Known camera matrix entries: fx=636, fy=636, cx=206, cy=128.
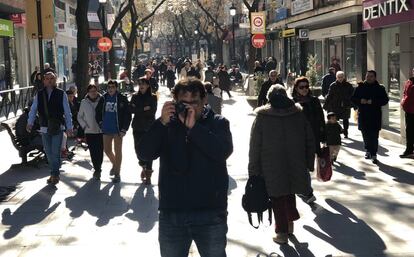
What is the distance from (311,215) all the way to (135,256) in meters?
2.40

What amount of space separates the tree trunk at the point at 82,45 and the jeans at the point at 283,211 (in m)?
11.7

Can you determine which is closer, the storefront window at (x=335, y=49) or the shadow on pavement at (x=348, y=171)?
the shadow on pavement at (x=348, y=171)

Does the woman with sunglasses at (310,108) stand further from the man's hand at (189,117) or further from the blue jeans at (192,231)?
the man's hand at (189,117)

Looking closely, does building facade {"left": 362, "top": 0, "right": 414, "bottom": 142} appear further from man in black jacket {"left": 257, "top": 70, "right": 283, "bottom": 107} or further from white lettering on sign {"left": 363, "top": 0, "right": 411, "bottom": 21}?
man in black jacket {"left": 257, "top": 70, "right": 283, "bottom": 107}

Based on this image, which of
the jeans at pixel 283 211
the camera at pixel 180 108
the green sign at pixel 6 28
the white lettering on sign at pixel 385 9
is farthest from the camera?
the green sign at pixel 6 28

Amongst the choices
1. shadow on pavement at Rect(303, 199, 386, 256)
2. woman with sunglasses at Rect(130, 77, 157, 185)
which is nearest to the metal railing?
woman with sunglasses at Rect(130, 77, 157, 185)

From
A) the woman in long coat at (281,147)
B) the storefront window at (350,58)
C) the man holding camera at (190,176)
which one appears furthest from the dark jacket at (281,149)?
the storefront window at (350,58)

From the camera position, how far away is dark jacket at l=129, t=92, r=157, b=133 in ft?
31.7

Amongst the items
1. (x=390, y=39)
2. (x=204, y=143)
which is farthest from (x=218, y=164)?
(x=390, y=39)

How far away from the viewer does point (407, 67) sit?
12922 millimetres

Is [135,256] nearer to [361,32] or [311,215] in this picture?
[311,215]

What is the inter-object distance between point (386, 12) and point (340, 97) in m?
2.03

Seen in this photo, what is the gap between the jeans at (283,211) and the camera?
627 cm

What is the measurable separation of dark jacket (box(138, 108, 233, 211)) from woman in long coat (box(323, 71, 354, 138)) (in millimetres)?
9825
